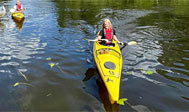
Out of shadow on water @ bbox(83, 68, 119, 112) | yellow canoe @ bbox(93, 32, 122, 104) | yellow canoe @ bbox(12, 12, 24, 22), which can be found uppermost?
yellow canoe @ bbox(12, 12, 24, 22)

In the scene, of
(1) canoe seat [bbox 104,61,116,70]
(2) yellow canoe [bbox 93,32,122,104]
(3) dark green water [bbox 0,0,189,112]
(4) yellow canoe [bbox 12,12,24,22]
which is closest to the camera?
(2) yellow canoe [bbox 93,32,122,104]

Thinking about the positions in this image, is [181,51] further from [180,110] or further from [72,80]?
[72,80]

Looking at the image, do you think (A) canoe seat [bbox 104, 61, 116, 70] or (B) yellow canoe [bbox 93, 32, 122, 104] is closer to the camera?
(B) yellow canoe [bbox 93, 32, 122, 104]

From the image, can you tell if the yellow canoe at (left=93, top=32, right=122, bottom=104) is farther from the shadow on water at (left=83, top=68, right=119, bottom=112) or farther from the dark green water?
the dark green water

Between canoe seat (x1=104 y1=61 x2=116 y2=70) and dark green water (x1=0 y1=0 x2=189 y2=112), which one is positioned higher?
canoe seat (x1=104 y1=61 x2=116 y2=70)

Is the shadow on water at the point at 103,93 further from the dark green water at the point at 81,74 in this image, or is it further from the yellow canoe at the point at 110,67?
the yellow canoe at the point at 110,67

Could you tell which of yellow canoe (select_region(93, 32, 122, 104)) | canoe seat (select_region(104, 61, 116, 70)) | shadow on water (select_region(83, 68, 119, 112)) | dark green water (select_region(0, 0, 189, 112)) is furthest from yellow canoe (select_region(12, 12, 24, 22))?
canoe seat (select_region(104, 61, 116, 70))

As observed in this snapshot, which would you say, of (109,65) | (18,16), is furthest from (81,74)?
(18,16)

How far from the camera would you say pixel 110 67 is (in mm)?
5688

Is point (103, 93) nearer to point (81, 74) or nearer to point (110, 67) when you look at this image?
point (110, 67)

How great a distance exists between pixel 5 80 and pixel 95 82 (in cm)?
334

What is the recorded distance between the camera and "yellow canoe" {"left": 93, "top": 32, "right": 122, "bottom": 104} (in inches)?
188

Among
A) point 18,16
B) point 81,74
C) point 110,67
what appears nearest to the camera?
point 110,67

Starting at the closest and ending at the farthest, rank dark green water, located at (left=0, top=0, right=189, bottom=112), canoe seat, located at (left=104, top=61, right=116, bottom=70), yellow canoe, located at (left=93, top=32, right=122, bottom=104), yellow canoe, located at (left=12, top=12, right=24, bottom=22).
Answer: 1. yellow canoe, located at (left=93, top=32, right=122, bottom=104)
2. dark green water, located at (left=0, top=0, right=189, bottom=112)
3. canoe seat, located at (left=104, top=61, right=116, bottom=70)
4. yellow canoe, located at (left=12, top=12, right=24, bottom=22)
